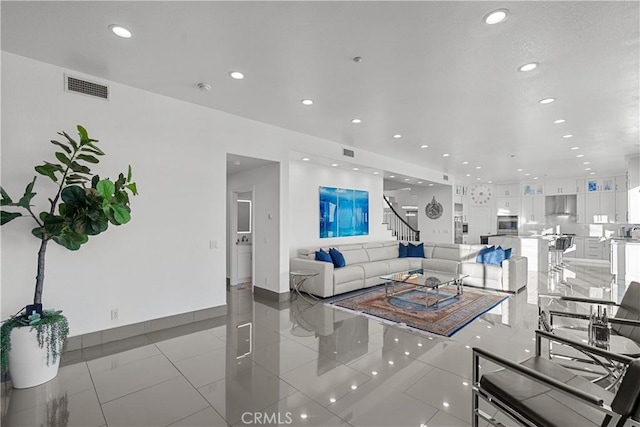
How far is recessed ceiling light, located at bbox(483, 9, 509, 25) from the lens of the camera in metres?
2.32

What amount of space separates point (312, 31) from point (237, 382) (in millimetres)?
3120

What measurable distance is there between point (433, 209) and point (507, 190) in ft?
12.9

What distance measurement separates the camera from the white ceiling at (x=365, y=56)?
7.76 ft

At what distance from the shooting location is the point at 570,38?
2648 millimetres

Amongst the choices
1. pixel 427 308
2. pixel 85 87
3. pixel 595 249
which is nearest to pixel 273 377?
pixel 427 308

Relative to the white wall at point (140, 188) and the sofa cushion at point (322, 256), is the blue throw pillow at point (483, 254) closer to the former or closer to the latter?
the sofa cushion at point (322, 256)

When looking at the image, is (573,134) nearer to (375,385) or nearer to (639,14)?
(639,14)

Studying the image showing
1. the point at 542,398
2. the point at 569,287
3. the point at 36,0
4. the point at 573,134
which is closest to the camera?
the point at 542,398

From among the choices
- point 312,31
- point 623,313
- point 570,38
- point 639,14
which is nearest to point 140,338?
point 312,31

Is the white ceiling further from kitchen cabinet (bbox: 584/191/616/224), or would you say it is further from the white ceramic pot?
kitchen cabinet (bbox: 584/191/616/224)

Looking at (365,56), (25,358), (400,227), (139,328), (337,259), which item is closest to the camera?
(25,358)

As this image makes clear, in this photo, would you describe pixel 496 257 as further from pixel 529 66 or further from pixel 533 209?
pixel 533 209

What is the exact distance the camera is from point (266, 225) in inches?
221

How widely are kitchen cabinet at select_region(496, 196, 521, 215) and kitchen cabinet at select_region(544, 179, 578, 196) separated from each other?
1.04 metres
